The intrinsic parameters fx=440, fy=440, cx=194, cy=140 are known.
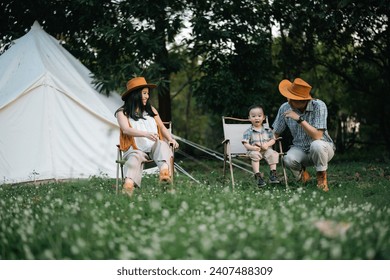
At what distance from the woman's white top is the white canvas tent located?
87.2 inches

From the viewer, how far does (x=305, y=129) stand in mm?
5801

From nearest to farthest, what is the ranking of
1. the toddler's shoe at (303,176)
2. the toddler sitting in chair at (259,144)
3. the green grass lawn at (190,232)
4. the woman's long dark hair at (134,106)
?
the green grass lawn at (190,232)
the woman's long dark hair at (134,106)
the toddler sitting in chair at (259,144)
the toddler's shoe at (303,176)

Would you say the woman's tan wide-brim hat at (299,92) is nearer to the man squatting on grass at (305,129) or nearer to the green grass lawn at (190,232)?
the man squatting on grass at (305,129)

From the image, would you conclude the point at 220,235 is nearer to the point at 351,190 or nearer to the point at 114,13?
the point at 351,190

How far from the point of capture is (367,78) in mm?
13289

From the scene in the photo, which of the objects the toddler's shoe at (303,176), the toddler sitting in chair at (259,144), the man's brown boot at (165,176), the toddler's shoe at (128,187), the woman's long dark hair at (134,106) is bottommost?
the toddler's shoe at (303,176)

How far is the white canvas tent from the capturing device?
24.8 ft

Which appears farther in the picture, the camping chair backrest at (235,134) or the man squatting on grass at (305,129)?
the camping chair backrest at (235,134)

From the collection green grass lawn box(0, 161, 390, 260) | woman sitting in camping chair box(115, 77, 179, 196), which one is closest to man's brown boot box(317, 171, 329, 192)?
green grass lawn box(0, 161, 390, 260)

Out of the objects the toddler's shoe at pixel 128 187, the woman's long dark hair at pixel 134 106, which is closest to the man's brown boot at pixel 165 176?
the toddler's shoe at pixel 128 187

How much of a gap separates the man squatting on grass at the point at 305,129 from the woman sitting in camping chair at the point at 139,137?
5.49ft

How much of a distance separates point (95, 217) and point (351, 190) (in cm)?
364

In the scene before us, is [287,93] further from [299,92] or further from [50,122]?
[50,122]

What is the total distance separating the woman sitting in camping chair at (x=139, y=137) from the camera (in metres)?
5.34
